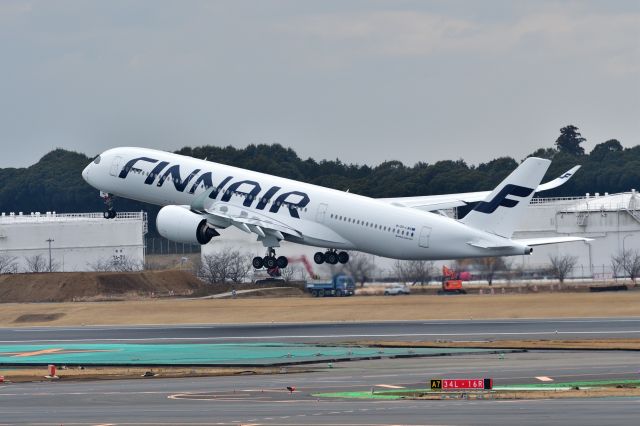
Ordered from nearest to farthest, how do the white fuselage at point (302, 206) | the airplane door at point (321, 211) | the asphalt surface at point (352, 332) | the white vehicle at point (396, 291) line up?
the asphalt surface at point (352, 332) < the white fuselage at point (302, 206) < the airplane door at point (321, 211) < the white vehicle at point (396, 291)

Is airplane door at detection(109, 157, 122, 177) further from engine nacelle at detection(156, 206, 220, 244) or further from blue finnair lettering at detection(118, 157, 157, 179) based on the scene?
engine nacelle at detection(156, 206, 220, 244)

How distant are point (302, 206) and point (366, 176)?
9675cm

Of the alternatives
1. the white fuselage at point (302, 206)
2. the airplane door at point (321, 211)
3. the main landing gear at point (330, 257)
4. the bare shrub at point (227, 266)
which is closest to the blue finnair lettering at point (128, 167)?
the white fuselage at point (302, 206)

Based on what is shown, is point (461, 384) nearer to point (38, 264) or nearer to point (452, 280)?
point (452, 280)

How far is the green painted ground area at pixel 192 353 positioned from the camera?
61750 millimetres

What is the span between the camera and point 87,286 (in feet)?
378

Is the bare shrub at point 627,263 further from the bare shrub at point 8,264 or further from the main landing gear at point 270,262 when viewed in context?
the bare shrub at point 8,264

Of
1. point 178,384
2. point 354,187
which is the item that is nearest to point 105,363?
point 178,384

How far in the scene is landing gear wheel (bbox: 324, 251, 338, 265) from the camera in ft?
291

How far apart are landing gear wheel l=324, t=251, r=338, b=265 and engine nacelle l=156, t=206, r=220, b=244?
8.75m

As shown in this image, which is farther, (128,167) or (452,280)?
(452,280)

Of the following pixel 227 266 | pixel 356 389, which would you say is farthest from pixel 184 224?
pixel 356 389

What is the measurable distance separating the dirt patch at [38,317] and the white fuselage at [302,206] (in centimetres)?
1330

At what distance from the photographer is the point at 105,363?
63188mm
